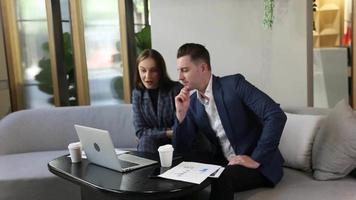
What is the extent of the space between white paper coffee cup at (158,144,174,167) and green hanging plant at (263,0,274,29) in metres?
1.61

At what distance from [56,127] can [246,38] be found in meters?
1.71

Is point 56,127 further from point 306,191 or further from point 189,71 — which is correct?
point 306,191

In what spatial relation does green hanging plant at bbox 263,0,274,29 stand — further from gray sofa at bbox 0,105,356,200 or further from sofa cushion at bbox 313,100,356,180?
sofa cushion at bbox 313,100,356,180

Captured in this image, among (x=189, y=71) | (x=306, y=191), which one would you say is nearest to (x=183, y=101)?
(x=189, y=71)

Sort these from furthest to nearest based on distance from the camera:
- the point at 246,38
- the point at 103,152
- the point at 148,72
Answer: the point at 246,38
the point at 148,72
the point at 103,152

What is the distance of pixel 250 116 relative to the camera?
6.81 feet

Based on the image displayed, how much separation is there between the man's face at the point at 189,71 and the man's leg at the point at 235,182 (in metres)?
0.47

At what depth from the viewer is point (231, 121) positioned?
2.04 meters

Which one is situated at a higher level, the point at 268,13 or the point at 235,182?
the point at 268,13

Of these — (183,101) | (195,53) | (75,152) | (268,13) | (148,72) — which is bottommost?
(75,152)

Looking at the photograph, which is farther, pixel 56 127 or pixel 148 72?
pixel 56 127

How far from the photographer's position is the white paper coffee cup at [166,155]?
5.84ft

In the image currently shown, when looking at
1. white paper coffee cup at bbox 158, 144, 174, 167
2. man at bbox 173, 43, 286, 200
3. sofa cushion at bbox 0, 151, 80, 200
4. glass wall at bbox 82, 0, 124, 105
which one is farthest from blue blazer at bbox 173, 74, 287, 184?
glass wall at bbox 82, 0, 124, 105

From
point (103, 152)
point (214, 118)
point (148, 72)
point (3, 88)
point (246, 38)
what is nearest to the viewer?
point (103, 152)
